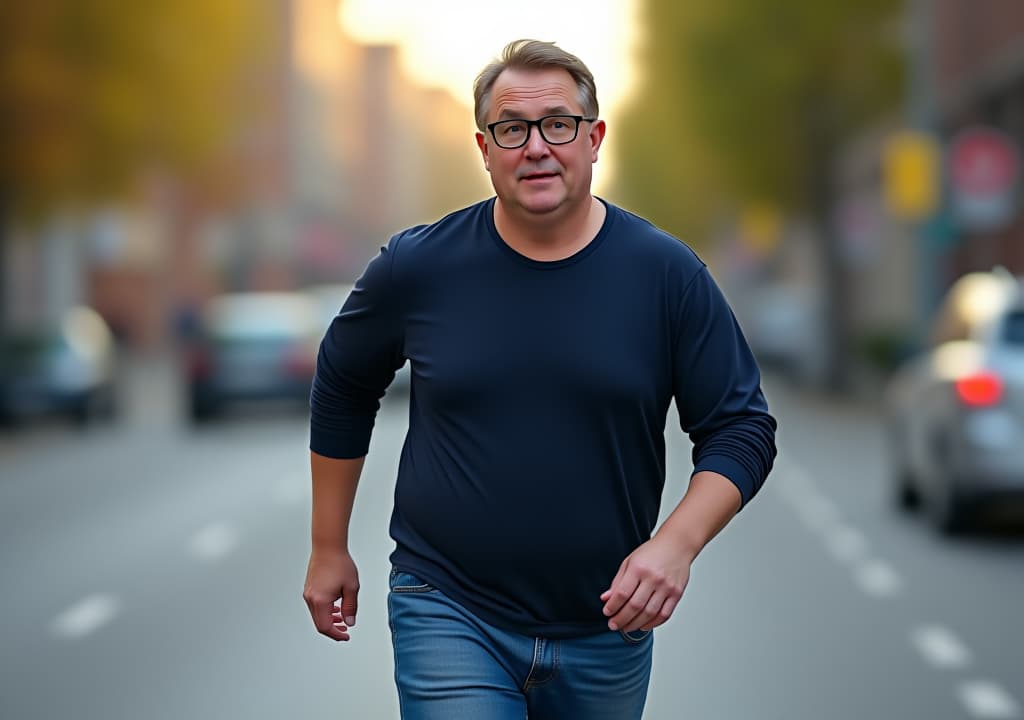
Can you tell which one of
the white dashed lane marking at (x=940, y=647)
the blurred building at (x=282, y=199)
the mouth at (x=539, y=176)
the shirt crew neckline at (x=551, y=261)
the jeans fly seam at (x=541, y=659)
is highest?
the mouth at (x=539, y=176)

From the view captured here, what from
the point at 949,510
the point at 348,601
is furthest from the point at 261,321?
the point at 348,601

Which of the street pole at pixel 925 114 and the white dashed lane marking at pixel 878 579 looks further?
the street pole at pixel 925 114

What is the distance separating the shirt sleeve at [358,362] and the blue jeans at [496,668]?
37 cm

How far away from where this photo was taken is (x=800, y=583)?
34.7 ft

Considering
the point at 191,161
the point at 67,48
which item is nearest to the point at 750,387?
the point at 67,48

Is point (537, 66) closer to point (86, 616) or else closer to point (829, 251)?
point (86, 616)

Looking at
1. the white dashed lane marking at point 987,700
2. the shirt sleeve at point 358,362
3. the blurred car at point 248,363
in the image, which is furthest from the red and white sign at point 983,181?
the shirt sleeve at point 358,362

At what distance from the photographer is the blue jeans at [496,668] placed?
3.53 meters

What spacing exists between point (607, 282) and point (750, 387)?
0.32 meters

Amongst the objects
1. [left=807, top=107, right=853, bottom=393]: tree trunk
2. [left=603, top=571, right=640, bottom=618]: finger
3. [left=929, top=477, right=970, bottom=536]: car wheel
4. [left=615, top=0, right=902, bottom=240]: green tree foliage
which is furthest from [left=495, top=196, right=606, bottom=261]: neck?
[left=807, top=107, right=853, bottom=393]: tree trunk

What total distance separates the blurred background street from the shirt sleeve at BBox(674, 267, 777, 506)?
42 cm

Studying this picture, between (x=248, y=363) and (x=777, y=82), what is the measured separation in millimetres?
11826

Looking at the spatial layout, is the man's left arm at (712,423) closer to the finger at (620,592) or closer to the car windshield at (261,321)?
the finger at (620,592)

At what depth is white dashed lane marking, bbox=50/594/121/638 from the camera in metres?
9.09
